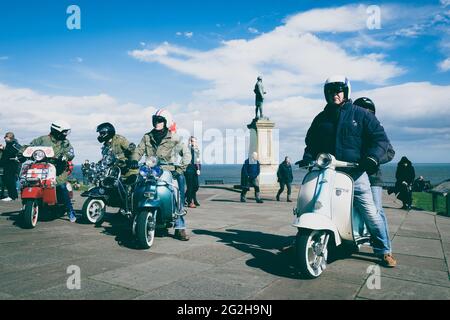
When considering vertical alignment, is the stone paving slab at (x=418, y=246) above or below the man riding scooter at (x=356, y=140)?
below

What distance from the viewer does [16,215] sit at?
8.41 meters

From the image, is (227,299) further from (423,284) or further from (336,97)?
(336,97)

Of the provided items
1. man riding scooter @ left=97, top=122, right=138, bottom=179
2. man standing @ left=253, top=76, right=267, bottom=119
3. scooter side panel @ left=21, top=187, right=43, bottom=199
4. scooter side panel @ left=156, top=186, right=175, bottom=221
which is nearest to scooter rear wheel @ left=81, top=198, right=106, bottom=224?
man riding scooter @ left=97, top=122, right=138, bottom=179

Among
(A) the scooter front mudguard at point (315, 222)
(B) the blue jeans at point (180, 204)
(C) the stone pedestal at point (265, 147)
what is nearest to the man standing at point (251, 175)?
(C) the stone pedestal at point (265, 147)

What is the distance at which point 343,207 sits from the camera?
13.2 feet

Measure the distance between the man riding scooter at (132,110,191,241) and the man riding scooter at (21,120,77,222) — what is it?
223 cm

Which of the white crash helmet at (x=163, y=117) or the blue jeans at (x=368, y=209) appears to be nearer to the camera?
the blue jeans at (x=368, y=209)

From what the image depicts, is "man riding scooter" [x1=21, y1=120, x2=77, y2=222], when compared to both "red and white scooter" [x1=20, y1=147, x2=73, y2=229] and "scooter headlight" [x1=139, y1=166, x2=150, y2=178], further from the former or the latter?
"scooter headlight" [x1=139, y1=166, x2=150, y2=178]

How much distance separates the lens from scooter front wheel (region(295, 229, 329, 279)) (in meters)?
3.68

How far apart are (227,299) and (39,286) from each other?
6.15 feet

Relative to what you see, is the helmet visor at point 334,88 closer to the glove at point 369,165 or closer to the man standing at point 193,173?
the glove at point 369,165

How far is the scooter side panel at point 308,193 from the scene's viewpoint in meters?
4.06

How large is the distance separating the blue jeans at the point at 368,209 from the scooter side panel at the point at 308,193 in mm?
552
